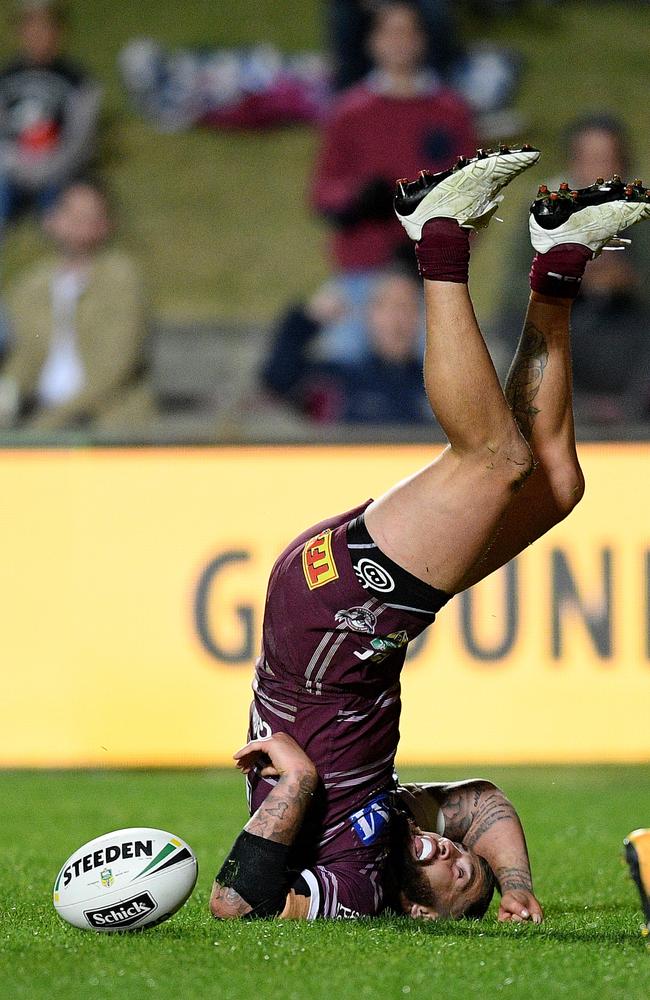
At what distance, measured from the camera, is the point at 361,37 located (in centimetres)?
1098

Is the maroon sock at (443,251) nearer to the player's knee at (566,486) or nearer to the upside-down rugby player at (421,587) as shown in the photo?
the upside-down rugby player at (421,587)

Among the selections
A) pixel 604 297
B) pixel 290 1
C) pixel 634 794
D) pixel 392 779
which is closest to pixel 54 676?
pixel 634 794

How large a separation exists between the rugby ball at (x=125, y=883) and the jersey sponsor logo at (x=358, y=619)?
0.78 metres

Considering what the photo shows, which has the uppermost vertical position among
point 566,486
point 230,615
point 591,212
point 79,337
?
point 591,212

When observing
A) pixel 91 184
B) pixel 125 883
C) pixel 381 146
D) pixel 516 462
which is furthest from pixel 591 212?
pixel 91 184

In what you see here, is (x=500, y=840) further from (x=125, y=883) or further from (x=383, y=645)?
(x=125, y=883)

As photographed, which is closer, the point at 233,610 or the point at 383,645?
the point at 383,645

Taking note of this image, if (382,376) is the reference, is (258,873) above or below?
below

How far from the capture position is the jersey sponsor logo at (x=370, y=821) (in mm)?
4301

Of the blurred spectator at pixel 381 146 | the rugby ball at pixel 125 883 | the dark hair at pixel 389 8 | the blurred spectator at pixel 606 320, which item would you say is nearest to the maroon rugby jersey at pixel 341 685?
the rugby ball at pixel 125 883

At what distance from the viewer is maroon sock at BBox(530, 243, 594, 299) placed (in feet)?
14.1

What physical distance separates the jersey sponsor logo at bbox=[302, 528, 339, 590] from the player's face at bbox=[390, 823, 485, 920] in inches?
31.6

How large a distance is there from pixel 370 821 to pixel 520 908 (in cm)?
48

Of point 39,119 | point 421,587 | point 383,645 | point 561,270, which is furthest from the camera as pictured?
point 39,119
